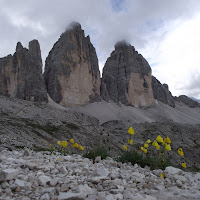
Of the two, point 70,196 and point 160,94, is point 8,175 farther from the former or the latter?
point 160,94

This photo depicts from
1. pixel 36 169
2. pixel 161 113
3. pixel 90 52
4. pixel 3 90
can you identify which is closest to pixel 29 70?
pixel 3 90

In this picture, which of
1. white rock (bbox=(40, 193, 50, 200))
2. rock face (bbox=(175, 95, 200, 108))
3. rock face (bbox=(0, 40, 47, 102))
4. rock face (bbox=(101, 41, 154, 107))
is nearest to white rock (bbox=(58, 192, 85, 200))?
white rock (bbox=(40, 193, 50, 200))

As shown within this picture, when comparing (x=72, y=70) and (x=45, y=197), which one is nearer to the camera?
(x=45, y=197)

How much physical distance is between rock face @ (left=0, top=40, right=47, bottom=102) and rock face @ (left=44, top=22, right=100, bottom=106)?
12.1 m

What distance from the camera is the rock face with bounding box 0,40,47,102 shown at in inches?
2554

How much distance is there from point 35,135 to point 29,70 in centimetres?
4056

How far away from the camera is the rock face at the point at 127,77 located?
11219cm

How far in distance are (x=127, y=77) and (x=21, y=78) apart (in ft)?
211

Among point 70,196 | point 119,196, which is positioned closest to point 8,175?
point 70,196

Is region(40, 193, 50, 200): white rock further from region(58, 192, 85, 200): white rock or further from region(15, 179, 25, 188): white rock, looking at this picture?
region(15, 179, 25, 188): white rock

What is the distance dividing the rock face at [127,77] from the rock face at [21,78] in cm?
4521

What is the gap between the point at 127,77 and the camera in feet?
376

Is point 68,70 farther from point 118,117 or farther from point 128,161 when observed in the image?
point 128,161

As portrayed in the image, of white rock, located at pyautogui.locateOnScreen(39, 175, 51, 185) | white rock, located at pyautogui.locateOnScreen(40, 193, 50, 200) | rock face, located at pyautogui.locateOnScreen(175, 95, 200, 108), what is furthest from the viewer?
rock face, located at pyautogui.locateOnScreen(175, 95, 200, 108)
